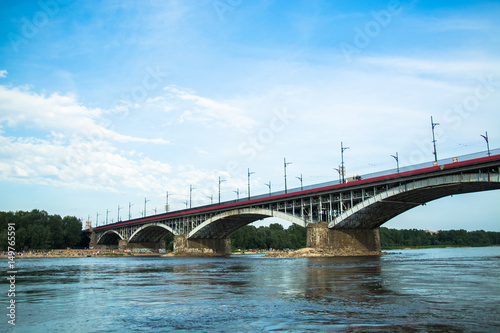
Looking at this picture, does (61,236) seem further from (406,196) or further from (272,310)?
(272,310)

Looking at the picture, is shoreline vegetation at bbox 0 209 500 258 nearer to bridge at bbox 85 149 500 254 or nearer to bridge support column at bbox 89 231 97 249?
bridge support column at bbox 89 231 97 249

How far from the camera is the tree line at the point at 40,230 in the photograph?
12856 centimetres

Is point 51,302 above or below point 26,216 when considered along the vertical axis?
below

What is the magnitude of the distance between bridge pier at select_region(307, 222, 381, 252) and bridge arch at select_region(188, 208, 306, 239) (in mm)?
3322

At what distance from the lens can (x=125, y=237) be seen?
143 m

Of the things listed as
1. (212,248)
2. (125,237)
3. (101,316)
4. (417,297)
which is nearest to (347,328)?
Answer: (417,297)

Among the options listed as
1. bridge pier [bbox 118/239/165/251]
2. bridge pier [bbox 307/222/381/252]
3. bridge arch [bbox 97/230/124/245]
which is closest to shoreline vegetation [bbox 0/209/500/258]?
bridge pier [bbox 118/239/165/251]

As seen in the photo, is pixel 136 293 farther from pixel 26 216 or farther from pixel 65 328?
pixel 26 216

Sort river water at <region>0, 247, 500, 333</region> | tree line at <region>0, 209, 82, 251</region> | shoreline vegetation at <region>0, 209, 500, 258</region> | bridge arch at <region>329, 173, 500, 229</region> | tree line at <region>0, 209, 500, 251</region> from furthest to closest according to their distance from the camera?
tree line at <region>0, 209, 500, 251</region> → tree line at <region>0, 209, 82, 251</region> → shoreline vegetation at <region>0, 209, 500, 258</region> → bridge arch at <region>329, 173, 500, 229</region> → river water at <region>0, 247, 500, 333</region>

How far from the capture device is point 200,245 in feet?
356

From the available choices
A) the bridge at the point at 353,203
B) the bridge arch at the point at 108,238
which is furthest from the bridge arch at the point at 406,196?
the bridge arch at the point at 108,238

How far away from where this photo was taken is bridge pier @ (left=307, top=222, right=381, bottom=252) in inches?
2650

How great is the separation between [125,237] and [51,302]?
432 ft

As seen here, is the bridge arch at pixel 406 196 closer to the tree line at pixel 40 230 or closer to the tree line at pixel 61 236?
the tree line at pixel 61 236
